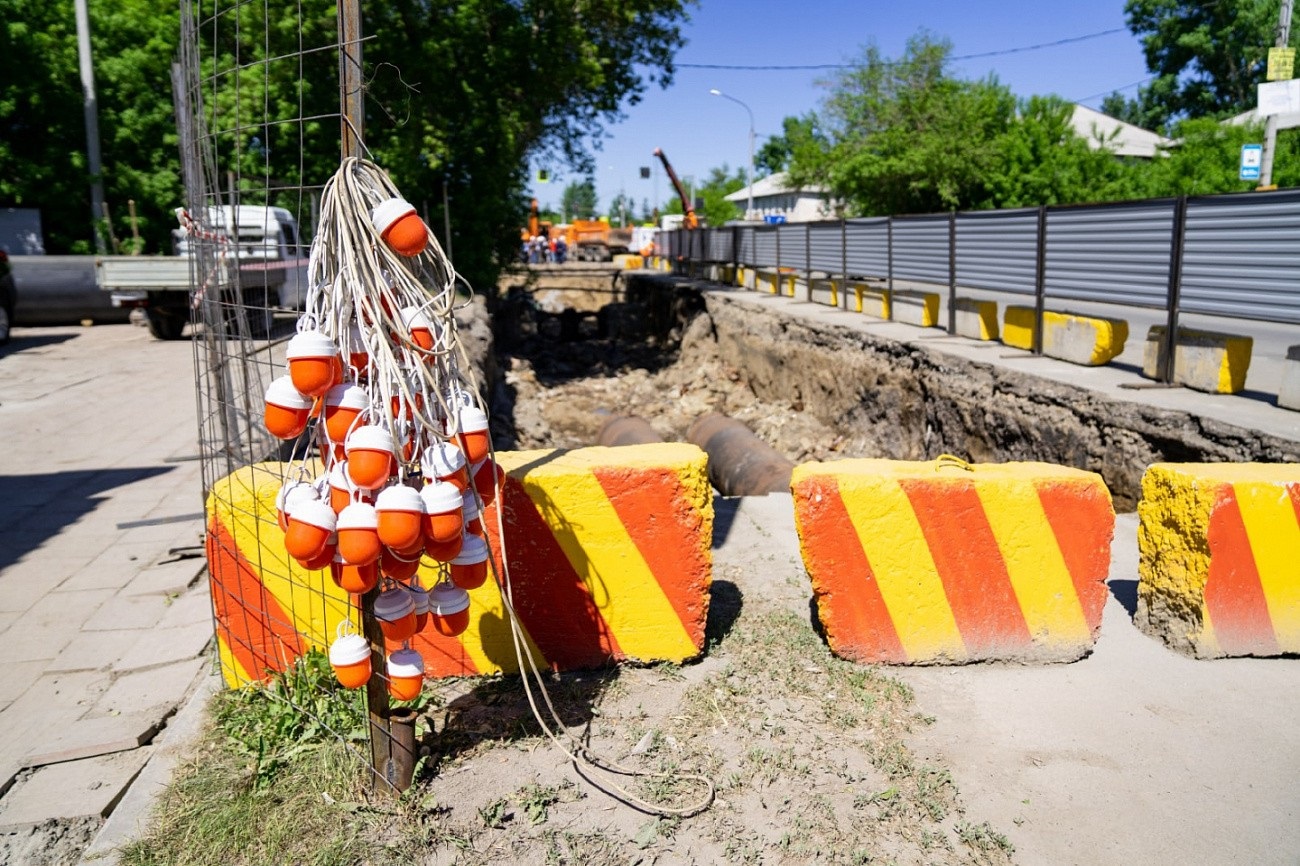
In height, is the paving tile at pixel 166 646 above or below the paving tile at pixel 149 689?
above

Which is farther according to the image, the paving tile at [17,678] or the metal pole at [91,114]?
the metal pole at [91,114]

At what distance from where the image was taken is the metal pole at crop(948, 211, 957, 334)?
388 inches

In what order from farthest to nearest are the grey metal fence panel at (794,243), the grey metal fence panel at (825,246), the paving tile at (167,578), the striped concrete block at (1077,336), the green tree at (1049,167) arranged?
the green tree at (1049,167) < the grey metal fence panel at (794,243) < the grey metal fence panel at (825,246) < the striped concrete block at (1077,336) < the paving tile at (167,578)

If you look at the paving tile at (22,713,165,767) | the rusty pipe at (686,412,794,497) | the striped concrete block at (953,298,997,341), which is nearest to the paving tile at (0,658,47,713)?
the paving tile at (22,713,165,767)

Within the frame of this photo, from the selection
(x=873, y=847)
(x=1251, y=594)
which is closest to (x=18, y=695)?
(x=873, y=847)

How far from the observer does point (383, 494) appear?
248 cm

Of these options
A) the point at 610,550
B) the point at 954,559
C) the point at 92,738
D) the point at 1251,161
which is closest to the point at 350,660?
the point at 610,550

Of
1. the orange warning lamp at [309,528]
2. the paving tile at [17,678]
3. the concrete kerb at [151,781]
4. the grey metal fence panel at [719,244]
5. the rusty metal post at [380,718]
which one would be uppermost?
the grey metal fence panel at [719,244]

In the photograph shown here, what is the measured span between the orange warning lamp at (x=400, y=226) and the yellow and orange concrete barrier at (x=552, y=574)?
1026 mm

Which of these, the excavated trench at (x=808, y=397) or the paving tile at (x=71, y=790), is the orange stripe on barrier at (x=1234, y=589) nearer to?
the excavated trench at (x=808, y=397)

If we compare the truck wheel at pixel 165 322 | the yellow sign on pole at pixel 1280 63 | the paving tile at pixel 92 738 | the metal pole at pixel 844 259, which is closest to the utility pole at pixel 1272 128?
the yellow sign on pole at pixel 1280 63

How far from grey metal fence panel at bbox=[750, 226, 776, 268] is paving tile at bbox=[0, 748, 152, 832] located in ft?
50.4

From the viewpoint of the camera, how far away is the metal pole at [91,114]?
17.8m

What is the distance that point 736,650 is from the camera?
3764 mm
